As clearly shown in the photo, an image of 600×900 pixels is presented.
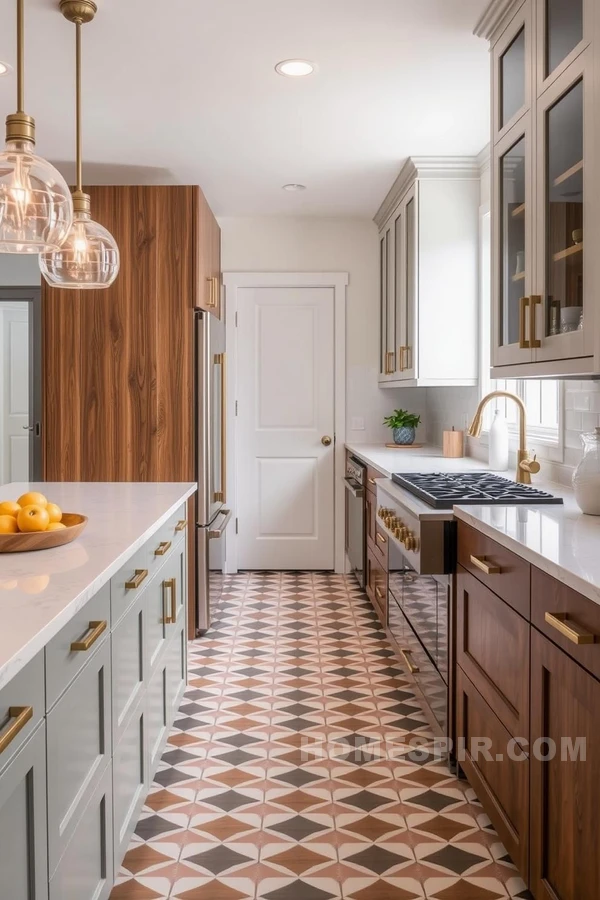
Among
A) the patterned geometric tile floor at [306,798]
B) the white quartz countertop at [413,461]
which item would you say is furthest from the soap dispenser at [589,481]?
the white quartz countertop at [413,461]

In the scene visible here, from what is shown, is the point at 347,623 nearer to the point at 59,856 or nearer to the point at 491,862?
the point at 491,862

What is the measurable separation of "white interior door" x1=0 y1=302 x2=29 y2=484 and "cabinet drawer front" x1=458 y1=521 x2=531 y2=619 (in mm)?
4936

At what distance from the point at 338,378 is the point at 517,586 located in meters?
3.87

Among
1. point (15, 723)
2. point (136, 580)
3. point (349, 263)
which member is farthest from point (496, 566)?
point (349, 263)

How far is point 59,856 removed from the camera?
1.40 metres

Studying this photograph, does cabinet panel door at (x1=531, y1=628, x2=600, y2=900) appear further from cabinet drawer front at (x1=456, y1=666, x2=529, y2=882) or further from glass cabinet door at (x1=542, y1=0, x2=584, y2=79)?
glass cabinet door at (x1=542, y1=0, x2=584, y2=79)

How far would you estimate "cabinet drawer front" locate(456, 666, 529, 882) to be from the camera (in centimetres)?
185

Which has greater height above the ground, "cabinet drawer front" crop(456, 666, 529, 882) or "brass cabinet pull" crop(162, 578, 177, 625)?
"brass cabinet pull" crop(162, 578, 177, 625)

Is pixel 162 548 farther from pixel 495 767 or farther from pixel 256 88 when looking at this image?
pixel 256 88

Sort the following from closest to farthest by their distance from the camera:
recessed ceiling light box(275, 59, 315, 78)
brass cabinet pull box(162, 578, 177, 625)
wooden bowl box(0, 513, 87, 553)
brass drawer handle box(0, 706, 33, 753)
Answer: brass drawer handle box(0, 706, 33, 753), wooden bowl box(0, 513, 87, 553), brass cabinet pull box(162, 578, 177, 625), recessed ceiling light box(275, 59, 315, 78)

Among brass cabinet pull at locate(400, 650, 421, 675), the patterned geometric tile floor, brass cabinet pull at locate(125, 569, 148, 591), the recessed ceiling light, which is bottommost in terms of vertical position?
the patterned geometric tile floor

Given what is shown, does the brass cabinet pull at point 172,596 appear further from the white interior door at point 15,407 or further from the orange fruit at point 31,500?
the white interior door at point 15,407

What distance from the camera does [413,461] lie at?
13.7 feet

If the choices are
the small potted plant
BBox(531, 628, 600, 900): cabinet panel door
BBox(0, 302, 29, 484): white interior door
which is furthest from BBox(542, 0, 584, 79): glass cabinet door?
BBox(0, 302, 29, 484): white interior door
